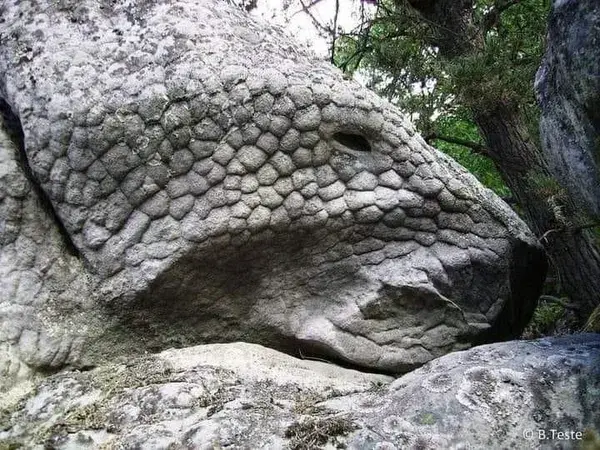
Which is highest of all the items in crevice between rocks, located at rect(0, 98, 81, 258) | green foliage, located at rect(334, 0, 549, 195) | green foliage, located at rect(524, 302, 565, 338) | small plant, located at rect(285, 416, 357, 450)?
green foliage, located at rect(334, 0, 549, 195)

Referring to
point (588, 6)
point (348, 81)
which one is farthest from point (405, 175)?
point (588, 6)

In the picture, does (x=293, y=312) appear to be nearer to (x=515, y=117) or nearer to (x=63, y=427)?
(x=63, y=427)

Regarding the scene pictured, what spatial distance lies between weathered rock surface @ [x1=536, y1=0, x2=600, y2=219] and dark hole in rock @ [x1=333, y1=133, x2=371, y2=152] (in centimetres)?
63

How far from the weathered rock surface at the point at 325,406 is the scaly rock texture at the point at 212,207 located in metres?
0.21

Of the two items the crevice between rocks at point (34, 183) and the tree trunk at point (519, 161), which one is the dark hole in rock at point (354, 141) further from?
the tree trunk at point (519, 161)

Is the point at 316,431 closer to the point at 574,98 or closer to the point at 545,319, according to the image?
the point at 574,98

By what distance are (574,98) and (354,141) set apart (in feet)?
2.66

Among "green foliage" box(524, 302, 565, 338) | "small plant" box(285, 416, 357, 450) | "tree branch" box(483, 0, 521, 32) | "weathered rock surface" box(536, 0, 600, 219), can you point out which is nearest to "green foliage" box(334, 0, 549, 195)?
"tree branch" box(483, 0, 521, 32)

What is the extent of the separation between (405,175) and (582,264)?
1.67m

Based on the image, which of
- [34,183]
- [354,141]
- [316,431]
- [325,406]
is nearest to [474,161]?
[354,141]

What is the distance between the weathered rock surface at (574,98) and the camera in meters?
1.23

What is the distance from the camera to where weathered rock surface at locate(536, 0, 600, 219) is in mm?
1234

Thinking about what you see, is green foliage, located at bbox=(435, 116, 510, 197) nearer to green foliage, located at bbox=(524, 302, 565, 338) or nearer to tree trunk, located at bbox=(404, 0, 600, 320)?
green foliage, located at bbox=(524, 302, 565, 338)

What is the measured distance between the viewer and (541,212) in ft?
11.5
